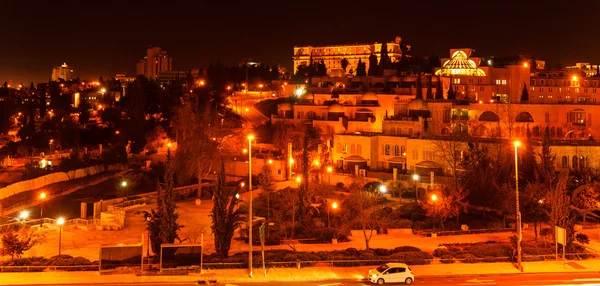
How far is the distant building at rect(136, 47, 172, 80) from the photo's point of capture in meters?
186

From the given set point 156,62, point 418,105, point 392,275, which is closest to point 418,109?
point 418,105

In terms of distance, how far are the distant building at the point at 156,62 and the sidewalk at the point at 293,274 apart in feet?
548

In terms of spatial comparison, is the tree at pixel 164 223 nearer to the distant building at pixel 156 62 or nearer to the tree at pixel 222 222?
the tree at pixel 222 222

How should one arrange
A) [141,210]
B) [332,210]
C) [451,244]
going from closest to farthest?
[451,244] < [332,210] < [141,210]

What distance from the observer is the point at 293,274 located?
23016 mm

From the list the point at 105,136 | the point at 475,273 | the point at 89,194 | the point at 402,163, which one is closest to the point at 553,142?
the point at 402,163

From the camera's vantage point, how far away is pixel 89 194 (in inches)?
1884

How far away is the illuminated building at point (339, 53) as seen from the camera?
133000mm

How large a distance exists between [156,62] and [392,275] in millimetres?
175341

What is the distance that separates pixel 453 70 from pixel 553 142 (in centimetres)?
3088

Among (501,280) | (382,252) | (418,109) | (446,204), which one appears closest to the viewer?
(501,280)

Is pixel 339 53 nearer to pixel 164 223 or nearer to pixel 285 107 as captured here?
pixel 285 107

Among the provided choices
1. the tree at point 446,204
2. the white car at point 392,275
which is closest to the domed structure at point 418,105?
the tree at point 446,204

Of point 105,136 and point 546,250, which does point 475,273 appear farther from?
point 105,136
